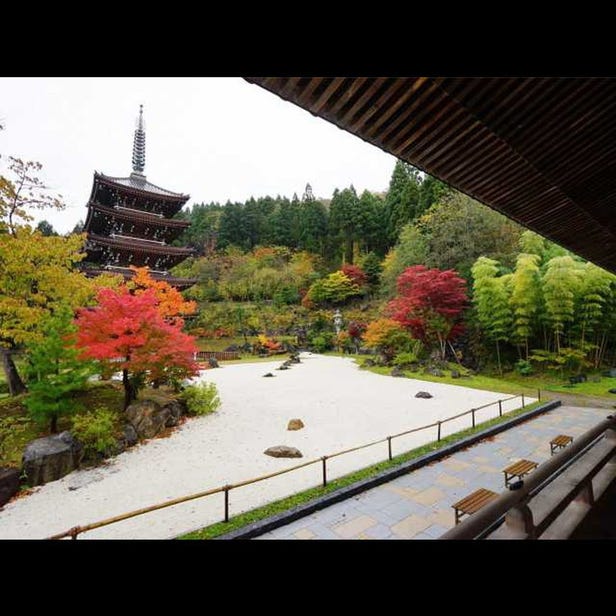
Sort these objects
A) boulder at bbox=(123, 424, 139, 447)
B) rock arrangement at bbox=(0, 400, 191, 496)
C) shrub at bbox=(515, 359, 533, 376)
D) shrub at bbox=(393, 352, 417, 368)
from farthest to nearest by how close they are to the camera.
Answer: shrub at bbox=(393, 352, 417, 368) < shrub at bbox=(515, 359, 533, 376) < boulder at bbox=(123, 424, 139, 447) < rock arrangement at bbox=(0, 400, 191, 496)

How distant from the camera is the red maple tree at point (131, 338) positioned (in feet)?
22.6

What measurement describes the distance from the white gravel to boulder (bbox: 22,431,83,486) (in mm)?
165

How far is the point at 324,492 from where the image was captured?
4.46 m

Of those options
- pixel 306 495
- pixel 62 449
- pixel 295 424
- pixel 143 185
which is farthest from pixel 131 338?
pixel 143 185

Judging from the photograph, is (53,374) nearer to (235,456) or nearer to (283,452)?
(235,456)

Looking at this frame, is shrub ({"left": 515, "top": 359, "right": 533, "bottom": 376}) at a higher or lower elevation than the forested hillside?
lower

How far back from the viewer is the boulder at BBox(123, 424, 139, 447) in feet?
21.7

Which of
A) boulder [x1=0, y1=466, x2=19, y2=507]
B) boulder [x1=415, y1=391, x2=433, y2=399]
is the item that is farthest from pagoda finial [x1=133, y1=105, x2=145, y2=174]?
boulder [x1=415, y1=391, x2=433, y2=399]

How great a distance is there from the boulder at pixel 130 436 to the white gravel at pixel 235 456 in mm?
275

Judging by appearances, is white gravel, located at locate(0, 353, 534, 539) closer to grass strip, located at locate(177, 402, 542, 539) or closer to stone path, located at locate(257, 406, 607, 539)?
grass strip, located at locate(177, 402, 542, 539)

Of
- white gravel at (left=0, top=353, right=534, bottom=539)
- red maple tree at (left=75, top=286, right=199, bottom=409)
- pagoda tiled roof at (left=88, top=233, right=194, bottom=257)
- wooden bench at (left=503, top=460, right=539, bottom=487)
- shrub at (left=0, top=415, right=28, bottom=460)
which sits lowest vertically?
white gravel at (left=0, top=353, right=534, bottom=539)

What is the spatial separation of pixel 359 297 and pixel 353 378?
19654mm

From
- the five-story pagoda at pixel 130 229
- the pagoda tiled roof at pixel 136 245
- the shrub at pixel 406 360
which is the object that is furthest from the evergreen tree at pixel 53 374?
the shrub at pixel 406 360
